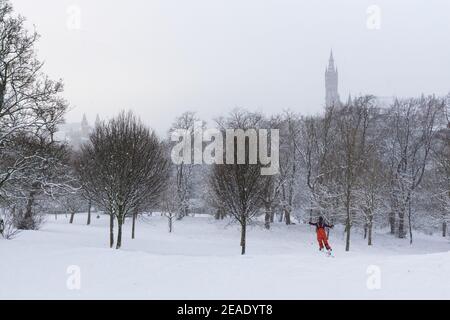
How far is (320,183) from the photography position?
35.9m

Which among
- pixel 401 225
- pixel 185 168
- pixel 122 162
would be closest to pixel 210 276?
pixel 122 162

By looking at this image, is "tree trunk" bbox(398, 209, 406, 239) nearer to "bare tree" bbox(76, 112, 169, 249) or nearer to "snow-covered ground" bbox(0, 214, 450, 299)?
"snow-covered ground" bbox(0, 214, 450, 299)

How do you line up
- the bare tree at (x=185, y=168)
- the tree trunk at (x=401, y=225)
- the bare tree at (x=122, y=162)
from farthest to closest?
the bare tree at (x=185, y=168) → the tree trunk at (x=401, y=225) → the bare tree at (x=122, y=162)

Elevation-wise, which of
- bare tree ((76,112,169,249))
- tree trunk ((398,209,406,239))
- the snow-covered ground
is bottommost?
tree trunk ((398,209,406,239))

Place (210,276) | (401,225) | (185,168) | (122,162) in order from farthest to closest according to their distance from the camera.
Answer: (185,168)
(401,225)
(122,162)
(210,276)

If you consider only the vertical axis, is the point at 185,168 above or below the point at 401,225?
above

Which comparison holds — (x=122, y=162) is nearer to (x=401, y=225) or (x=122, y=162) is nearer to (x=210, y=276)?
(x=210, y=276)

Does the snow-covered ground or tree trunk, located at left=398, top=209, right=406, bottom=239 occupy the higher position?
the snow-covered ground

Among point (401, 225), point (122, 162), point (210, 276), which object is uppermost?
point (122, 162)

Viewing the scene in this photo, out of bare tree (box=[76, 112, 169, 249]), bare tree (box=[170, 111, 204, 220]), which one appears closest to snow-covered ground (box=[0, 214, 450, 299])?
bare tree (box=[76, 112, 169, 249])

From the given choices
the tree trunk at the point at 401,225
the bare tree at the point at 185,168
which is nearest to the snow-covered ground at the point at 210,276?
the tree trunk at the point at 401,225

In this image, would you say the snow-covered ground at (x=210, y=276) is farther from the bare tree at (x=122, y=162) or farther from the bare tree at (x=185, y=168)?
the bare tree at (x=185, y=168)

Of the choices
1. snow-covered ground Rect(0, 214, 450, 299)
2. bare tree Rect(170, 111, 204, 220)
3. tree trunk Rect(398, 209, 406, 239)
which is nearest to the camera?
snow-covered ground Rect(0, 214, 450, 299)

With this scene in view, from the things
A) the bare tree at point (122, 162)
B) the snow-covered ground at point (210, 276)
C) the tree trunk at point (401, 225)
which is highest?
the bare tree at point (122, 162)
